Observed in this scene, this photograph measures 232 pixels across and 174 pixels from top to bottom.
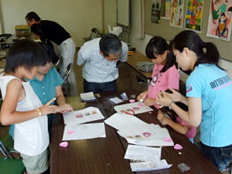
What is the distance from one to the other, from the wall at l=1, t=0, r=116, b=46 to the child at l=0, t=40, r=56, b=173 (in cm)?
559

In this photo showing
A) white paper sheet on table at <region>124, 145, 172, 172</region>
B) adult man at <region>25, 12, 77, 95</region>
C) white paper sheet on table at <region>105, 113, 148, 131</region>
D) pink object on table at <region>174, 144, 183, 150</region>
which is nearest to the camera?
white paper sheet on table at <region>124, 145, 172, 172</region>

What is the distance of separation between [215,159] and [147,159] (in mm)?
402

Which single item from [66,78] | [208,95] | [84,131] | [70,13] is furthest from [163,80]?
[70,13]

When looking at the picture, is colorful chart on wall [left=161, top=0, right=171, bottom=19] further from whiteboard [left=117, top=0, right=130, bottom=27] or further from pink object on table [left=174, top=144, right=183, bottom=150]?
pink object on table [left=174, top=144, right=183, bottom=150]

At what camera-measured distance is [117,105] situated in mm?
1825

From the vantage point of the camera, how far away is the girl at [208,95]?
1.11 meters

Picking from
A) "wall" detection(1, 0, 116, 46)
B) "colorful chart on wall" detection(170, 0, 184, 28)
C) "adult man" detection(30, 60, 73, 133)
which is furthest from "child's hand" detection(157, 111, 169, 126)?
"wall" detection(1, 0, 116, 46)

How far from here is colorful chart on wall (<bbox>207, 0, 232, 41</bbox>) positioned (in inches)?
78.2

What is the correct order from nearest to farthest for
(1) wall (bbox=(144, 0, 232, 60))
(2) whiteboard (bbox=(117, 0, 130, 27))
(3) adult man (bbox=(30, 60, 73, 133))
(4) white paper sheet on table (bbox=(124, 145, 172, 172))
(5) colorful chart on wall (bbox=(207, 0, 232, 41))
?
(4) white paper sheet on table (bbox=(124, 145, 172, 172))
(3) adult man (bbox=(30, 60, 73, 133))
(5) colorful chart on wall (bbox=(207, 0, 232, 41))
(1) wall (bbox=(144, 0, 232, 60))
(2) whiteboard (bbox=(117, 0, 130, 27))

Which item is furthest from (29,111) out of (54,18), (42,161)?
(54,18)

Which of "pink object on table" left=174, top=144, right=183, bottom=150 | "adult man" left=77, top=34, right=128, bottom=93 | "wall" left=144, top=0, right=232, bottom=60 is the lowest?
"pink object on table" left=174, top=144, right=183, bottom=150

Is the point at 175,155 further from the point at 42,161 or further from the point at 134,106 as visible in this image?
the point at 42,161

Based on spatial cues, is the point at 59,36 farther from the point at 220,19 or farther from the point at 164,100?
the point at 164,100

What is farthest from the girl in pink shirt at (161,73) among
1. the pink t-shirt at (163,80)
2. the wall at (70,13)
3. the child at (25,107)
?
the wall at (70,13)
